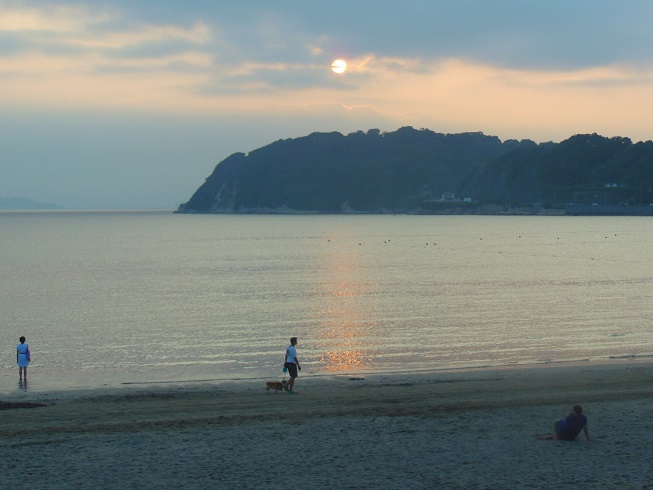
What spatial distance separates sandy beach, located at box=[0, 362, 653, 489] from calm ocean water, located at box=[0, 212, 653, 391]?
6509 millimetres

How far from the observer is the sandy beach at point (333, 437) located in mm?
14891

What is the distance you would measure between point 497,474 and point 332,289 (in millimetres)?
53623

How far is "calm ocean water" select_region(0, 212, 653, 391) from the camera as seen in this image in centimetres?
3350

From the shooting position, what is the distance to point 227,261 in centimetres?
10450

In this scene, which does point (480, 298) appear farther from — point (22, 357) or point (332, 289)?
point (22, 357)

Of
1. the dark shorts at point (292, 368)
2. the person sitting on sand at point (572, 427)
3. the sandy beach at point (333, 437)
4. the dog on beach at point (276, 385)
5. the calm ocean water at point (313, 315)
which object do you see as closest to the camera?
the sandy beach at point (333, 437)

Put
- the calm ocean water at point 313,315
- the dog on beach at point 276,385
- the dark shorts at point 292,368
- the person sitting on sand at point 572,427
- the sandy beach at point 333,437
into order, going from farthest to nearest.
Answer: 1. the calm ocean water at point 313,315
2. the dog on beach at point 276,385
3. the dark shorts at point 292,368
4. the person sitting on sand at point 572,427
5. the sandy beach at point 333,437

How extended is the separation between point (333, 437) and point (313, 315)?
3263cm

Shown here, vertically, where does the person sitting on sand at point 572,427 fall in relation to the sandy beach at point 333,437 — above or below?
above

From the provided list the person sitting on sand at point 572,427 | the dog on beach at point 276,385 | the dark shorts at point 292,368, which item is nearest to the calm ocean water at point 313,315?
the dog on beach at point 276,385

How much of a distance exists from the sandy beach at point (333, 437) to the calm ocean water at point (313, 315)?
21.4 ft

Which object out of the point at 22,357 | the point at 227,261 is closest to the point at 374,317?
the point at 22,357

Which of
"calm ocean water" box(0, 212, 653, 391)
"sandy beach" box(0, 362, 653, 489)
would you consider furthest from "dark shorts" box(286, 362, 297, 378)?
"calm ocean water" box(0, 212, 653, 391)

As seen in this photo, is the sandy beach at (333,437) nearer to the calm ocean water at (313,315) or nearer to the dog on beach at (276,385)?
the dog on beach at (276,385)
